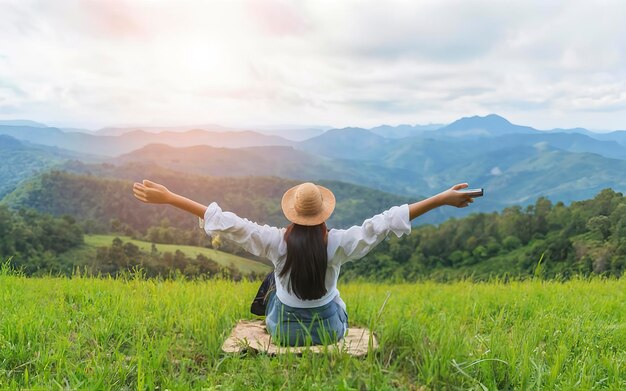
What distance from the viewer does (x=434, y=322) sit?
181 inches

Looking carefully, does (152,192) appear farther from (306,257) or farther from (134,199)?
(134,199)

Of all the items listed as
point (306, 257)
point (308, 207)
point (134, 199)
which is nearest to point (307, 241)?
point (306, 257)

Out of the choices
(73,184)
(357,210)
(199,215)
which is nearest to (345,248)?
(199,215)

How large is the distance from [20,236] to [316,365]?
5783 cm

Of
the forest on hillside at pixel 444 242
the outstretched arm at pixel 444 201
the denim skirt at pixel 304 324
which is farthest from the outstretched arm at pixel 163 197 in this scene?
the forest on hillside at pixel 444 242

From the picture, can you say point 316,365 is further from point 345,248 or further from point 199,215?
point 199,215

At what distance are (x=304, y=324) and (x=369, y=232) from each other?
0.99m

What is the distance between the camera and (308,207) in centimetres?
384

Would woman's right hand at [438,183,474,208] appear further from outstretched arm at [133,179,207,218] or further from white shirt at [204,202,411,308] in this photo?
outstretched arm at [133,179,207,218]

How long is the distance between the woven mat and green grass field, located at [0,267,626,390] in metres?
0.08

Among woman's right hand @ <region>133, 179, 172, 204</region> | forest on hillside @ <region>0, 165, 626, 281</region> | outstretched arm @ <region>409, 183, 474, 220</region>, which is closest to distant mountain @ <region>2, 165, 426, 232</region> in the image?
forest on hillside @ <region>0, 165, 626, 281</region>

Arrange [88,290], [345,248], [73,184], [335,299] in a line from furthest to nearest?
[73,184], [88,290], [335,299], [345,248]

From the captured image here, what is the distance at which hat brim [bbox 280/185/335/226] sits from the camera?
3.87 meters

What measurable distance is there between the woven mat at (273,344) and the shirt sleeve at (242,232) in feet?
2.30
